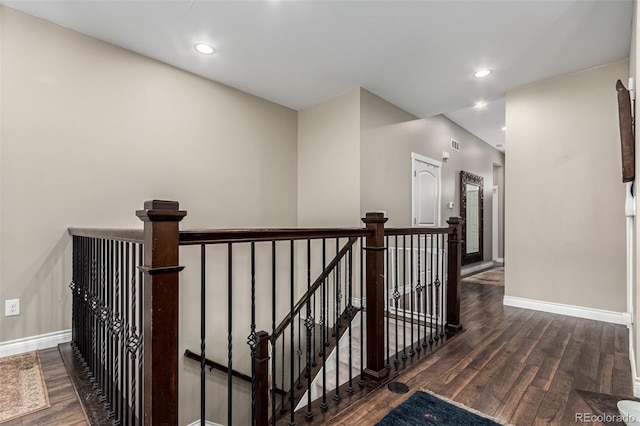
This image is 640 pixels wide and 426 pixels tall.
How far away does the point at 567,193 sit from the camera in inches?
140

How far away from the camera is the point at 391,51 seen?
3.12 m

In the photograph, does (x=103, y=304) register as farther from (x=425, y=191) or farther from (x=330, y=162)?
(x=425, y=191)

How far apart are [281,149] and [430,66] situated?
2.14 m

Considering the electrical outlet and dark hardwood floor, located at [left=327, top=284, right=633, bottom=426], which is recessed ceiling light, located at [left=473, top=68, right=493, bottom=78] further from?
the electrical outlet

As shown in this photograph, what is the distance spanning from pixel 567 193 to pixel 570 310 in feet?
4.36

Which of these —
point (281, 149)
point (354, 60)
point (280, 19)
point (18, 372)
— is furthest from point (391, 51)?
point (18, 372)

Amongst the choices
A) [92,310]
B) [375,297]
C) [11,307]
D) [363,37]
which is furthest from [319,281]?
[11,307]

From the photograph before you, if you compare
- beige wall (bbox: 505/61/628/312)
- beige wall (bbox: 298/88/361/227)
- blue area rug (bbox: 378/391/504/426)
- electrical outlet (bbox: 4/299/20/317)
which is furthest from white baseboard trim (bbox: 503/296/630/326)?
electrical outlet (bbox: 4/299/20/317)

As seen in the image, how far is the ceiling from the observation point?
2480 millimetres

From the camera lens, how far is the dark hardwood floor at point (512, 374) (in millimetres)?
1742

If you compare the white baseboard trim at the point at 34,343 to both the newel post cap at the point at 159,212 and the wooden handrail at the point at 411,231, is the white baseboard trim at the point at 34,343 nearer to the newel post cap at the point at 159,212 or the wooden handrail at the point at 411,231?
the newel post cap at the point at 159,212

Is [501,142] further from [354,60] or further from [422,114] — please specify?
[354,60]

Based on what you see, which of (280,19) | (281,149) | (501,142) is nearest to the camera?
(280,19)

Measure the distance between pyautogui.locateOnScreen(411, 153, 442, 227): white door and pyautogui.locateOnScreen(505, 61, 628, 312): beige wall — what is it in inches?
50.1
